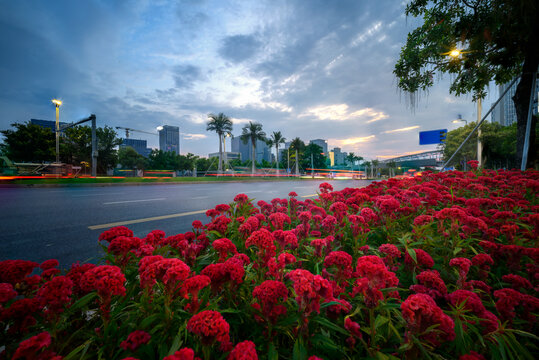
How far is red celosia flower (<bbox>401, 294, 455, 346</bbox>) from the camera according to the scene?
905 mm

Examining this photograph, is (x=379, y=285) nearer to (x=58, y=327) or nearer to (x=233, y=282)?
(x=233, y=282)

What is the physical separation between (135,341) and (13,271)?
106cm

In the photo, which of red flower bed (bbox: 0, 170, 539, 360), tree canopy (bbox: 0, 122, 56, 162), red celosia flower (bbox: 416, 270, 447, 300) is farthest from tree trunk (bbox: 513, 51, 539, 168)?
tree canopy (bbox: 0, 122, 56, 162)

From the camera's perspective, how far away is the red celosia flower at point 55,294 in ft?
3.42

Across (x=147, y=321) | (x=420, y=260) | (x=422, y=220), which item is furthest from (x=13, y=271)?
(x=422, y=220)

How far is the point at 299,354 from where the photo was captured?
3.04 feet

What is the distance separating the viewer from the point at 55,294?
3.50 feet

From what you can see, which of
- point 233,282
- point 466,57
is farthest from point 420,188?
point 466,57

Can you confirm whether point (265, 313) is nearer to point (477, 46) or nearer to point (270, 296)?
point (270, 296)

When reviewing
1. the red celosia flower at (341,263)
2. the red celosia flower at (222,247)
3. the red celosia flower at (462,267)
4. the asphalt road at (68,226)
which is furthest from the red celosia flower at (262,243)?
the asphalt road at (68,226)

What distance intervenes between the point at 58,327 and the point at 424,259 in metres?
2.26

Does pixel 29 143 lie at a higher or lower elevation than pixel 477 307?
higher

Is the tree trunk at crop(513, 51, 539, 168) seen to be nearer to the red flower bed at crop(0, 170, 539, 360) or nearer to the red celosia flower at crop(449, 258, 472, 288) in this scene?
the red flower bed at crop(0, 170, 539, 360)

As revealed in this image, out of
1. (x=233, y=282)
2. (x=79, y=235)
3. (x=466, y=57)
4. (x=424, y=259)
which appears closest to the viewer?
(x=233, y=282)
